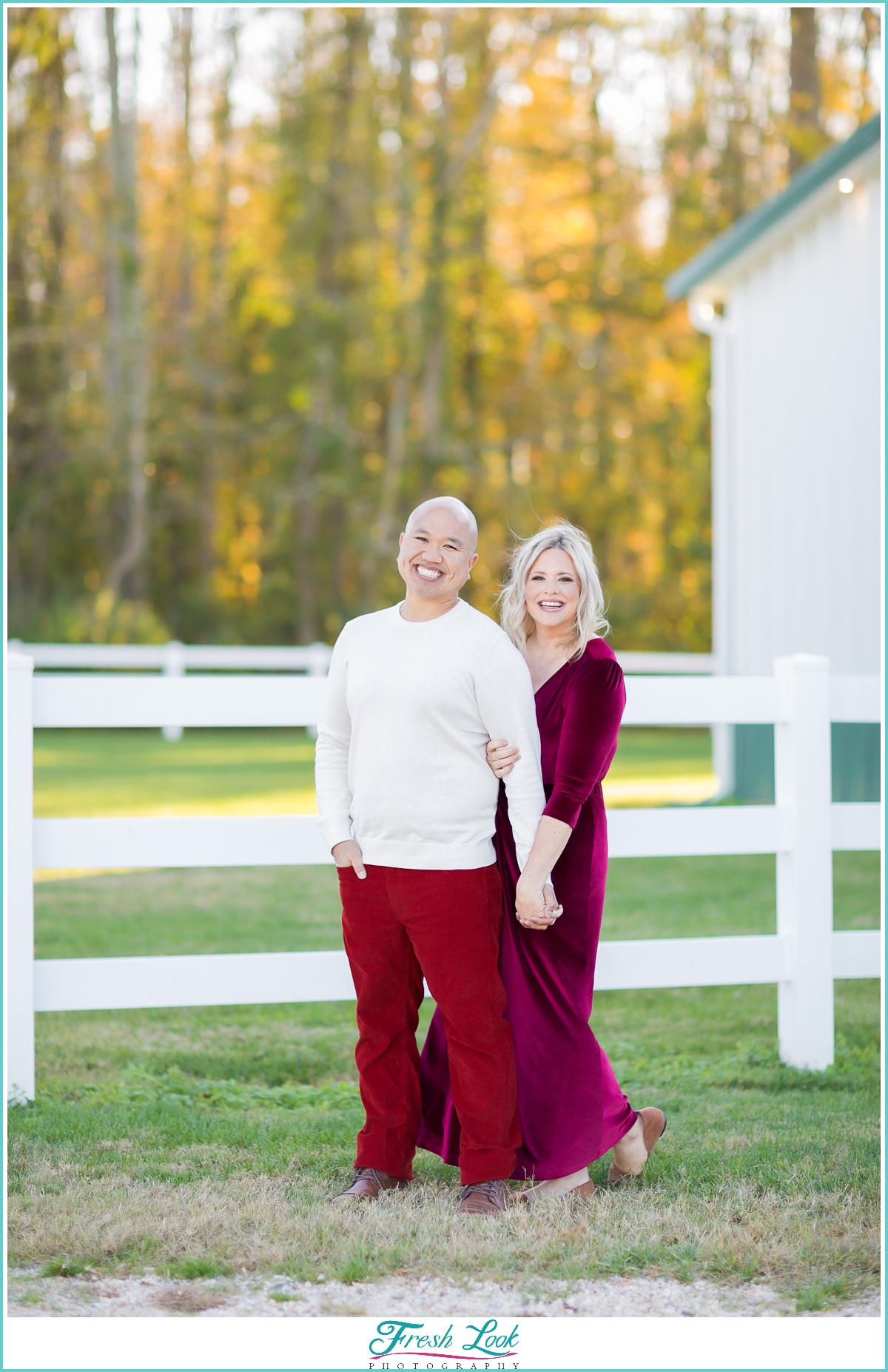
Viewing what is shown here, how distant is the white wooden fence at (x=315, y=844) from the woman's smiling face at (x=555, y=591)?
3.55 ft

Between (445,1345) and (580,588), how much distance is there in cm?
169

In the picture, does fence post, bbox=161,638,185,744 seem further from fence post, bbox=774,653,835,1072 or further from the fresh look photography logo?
the fresh look photography logo

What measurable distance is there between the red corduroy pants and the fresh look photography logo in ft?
1.65

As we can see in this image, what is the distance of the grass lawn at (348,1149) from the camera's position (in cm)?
285

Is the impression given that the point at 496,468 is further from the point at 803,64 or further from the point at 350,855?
the point at 350,855

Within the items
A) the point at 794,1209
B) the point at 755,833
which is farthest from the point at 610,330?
the point at 794,1209

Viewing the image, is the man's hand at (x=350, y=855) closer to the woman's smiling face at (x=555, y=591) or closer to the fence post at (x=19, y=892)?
the woman's smiling face at (x=555, y=591)

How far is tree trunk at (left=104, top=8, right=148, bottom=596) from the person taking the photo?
21.7 m

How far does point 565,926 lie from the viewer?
3150 millimetres

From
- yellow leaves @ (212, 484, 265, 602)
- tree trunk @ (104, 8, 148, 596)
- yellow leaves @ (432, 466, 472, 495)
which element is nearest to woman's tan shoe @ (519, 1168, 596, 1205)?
yellow leaves @ (432, 466, 472, 495)

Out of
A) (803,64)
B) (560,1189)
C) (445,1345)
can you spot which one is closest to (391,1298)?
(445,1345)

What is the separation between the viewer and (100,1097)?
12.9 feet

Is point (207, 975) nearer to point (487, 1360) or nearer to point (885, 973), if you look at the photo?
point (487, 1360)

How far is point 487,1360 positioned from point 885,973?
1402 mm
